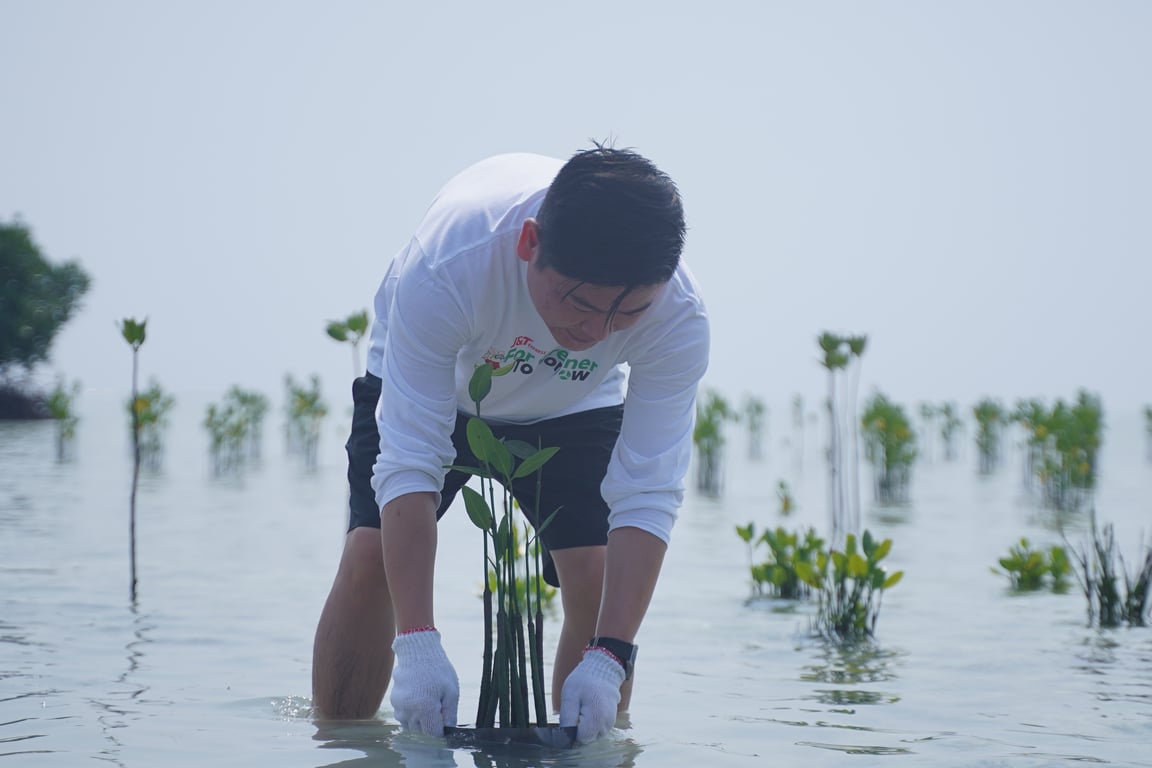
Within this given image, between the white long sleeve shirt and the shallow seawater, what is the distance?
0.64 metres

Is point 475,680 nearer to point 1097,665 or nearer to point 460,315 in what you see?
point 460,315

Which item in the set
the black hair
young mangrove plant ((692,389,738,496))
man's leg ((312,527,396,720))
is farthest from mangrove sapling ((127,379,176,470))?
the black hair

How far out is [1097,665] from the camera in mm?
3756

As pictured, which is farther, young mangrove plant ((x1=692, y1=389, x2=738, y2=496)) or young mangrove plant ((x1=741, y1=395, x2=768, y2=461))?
young mangrove plant ((x1=741, y1=395, x2=768, y2=461))

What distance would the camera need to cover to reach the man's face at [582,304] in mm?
2068

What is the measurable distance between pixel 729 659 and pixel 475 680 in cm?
98

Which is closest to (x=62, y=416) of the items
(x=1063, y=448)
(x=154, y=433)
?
(x=154, y=433)

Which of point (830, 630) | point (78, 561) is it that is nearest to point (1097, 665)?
point (830, 630)

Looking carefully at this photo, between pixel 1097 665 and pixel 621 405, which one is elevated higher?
pixel 621 405

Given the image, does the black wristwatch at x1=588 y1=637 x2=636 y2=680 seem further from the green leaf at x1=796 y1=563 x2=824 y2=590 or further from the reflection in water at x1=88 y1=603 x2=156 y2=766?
the green leaf at x1=796 y1=563 x2=824 y2=590

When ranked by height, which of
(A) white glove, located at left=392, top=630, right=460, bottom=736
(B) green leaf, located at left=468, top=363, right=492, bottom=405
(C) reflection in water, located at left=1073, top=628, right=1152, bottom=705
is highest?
(B) green leaf, located at left=468, top=363, right=492, bottom=405

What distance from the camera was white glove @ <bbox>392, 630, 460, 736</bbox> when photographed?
217 centimetres

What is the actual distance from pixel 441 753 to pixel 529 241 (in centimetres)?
112

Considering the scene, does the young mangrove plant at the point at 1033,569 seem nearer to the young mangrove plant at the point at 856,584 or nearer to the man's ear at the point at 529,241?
the young mangrove plant at the point at 856,584
